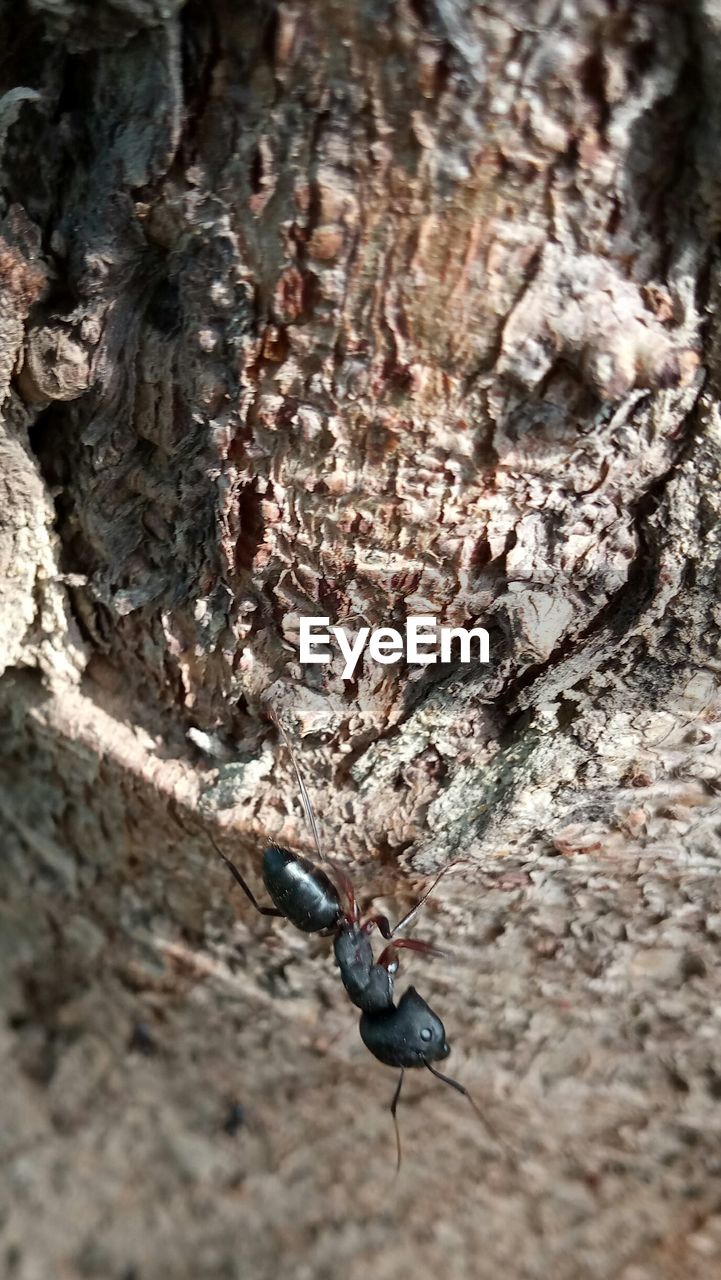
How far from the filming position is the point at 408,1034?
1201 mm

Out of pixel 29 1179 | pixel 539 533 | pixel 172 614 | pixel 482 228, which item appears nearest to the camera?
pixel 482 228

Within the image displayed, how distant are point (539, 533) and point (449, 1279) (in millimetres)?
1155

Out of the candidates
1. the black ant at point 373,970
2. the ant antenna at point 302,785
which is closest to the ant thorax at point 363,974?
the black ant at point 373,970

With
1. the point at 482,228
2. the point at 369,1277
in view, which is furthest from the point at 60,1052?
the point at 482,228

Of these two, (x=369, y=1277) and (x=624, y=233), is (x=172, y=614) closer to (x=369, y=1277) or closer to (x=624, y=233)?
(x=624, y=233)

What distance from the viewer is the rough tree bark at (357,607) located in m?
0.64

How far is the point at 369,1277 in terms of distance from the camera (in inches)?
54.1

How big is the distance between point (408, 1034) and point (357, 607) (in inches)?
24.8

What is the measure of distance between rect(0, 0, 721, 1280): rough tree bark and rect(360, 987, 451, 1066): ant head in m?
0.06
